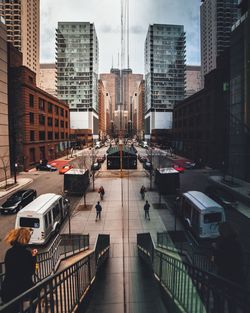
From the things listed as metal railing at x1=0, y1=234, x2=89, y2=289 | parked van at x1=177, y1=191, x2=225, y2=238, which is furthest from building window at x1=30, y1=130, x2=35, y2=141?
parked van at x1=177, y1=191, x2=225, y2=238

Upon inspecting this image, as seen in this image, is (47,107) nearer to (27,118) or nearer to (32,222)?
(27,118)

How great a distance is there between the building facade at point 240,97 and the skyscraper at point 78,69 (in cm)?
7509

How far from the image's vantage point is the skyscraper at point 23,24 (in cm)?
8738

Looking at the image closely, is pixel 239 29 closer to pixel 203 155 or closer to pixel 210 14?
pixel 203 155

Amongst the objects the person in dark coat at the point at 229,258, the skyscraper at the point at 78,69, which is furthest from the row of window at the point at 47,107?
the skyscraper at the point at 78,69

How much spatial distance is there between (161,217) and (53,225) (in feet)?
19.8

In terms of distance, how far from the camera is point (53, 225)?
1115 centimetres

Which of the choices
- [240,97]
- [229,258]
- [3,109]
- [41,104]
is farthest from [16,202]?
[41,104]

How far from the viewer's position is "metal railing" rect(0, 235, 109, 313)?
2.07 m

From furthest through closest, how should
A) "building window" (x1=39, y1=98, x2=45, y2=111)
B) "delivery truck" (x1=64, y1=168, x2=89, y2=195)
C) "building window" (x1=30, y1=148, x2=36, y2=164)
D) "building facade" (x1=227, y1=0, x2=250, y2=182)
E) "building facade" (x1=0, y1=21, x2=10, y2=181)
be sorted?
"building window" (x1=39, y1=98, x2=45, y2=111)
"building window" (x1=30, y1=148, x2=36, y2=164)
"building facade" (x1=0, y1=21, x2=10, y2=181)
"building facade" (x1=227, y1=0, x2=250, y2=182)
"delivery truck" (x1=64, y1=168, x2=89, y2=195)

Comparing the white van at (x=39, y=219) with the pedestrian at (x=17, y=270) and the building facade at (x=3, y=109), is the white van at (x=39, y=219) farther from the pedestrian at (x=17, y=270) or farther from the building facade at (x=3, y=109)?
the building facade at (x=3, y=109)

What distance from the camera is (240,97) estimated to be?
2459 centimetres

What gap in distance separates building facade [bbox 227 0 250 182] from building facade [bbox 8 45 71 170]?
24731 mm

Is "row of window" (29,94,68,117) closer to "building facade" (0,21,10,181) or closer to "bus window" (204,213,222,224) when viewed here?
"building facade" (0,21,10,181)
